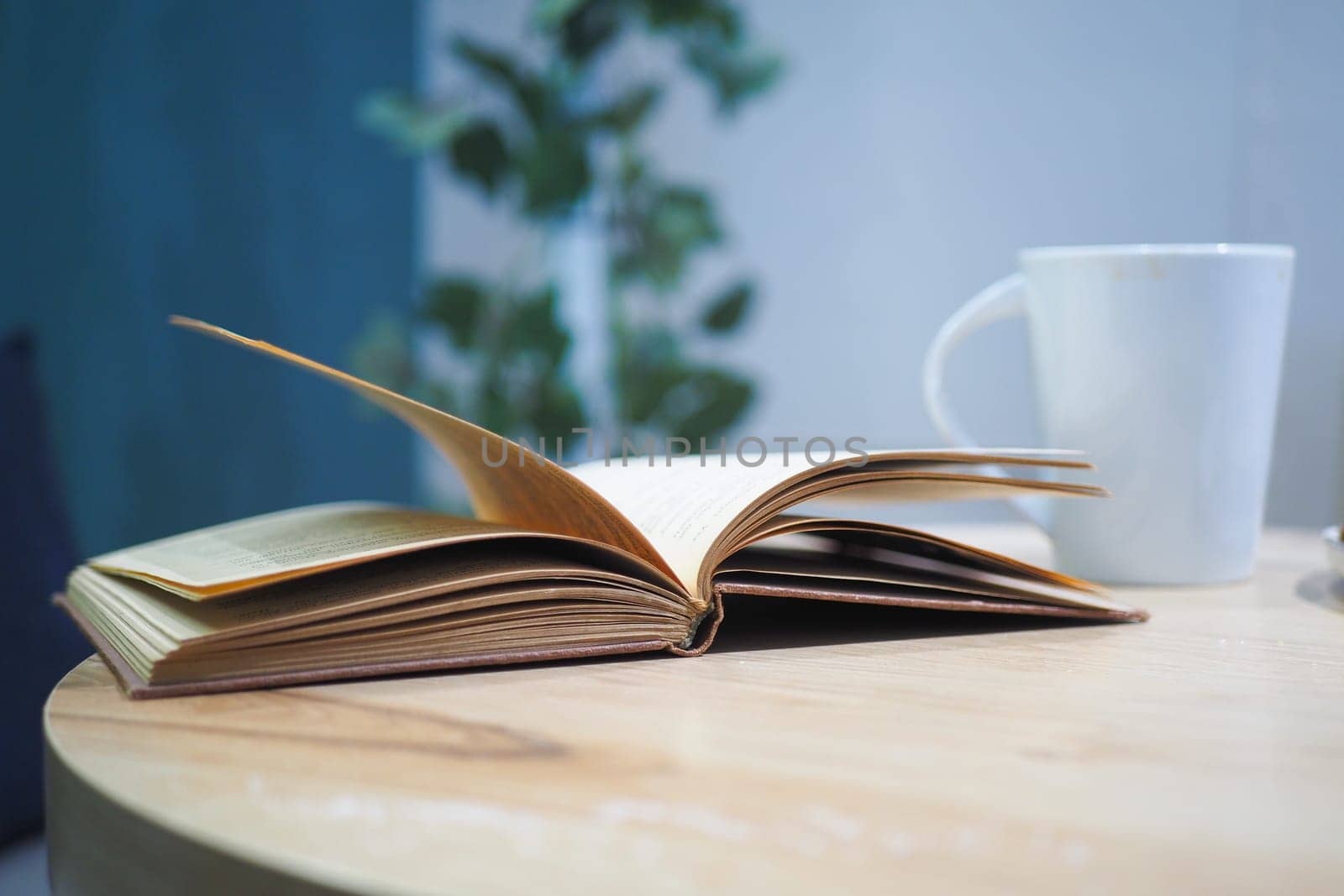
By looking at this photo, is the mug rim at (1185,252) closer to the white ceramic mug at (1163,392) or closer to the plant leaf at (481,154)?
the white ceramic mug at (1163,392)

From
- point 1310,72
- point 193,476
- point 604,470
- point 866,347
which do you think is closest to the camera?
point 604,470

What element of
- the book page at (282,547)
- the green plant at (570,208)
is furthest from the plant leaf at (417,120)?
the book page at (282,547)

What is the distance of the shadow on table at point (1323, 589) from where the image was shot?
57 cm

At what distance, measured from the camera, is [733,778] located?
29 cm

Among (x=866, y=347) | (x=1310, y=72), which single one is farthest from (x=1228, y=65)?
(x=866, y=347)

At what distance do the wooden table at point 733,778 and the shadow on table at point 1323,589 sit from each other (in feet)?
0.49

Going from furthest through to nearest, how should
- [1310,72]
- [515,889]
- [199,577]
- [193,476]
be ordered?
[193,476]
[1310,72]
[199,577]
[515,889]

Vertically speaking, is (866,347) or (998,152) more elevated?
(998,152)

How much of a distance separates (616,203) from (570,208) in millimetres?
110

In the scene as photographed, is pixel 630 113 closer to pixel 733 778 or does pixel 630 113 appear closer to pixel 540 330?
pixel 540 330

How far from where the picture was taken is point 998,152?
1.69 meters

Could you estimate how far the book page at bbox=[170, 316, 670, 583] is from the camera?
39 cm

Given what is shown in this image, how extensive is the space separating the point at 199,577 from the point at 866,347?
1.60 meters

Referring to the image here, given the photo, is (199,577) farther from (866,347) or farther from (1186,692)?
(866,347)
